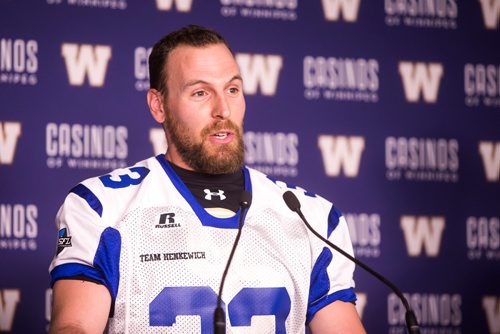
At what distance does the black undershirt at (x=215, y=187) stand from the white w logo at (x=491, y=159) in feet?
5.16

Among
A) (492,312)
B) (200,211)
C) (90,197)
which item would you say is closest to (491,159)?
(492,312)

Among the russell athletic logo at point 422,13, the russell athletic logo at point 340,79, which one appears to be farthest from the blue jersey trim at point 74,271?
the russell athletic logo at point 422,13

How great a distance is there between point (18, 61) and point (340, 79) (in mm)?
1248

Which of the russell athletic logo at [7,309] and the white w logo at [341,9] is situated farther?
the white w logo at [341,9]

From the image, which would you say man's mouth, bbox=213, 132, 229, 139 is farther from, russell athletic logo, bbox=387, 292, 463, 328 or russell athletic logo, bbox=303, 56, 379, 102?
russell athletic logo, bbox=387, 292, 463, 328

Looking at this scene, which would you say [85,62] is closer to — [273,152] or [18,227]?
[18,227]

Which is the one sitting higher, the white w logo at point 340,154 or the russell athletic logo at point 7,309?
the white w logo at point 340,154

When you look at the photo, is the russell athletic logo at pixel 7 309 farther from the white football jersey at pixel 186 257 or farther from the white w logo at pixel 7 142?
the white football jersey at pixel 186 257

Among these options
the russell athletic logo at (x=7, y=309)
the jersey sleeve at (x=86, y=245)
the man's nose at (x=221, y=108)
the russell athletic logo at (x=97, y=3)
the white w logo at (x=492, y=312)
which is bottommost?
the white w logo at (x=492, y=312)

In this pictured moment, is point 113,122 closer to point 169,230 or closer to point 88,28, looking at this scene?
point 88,28

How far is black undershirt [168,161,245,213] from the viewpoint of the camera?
6.91 ft

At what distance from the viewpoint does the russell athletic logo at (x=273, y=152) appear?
3.21 meters

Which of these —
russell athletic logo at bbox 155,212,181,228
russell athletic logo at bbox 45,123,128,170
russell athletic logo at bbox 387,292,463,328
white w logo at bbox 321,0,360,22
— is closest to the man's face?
russell athletic logo at bbox 155,212,181,228

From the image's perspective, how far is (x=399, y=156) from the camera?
3.36 meters
